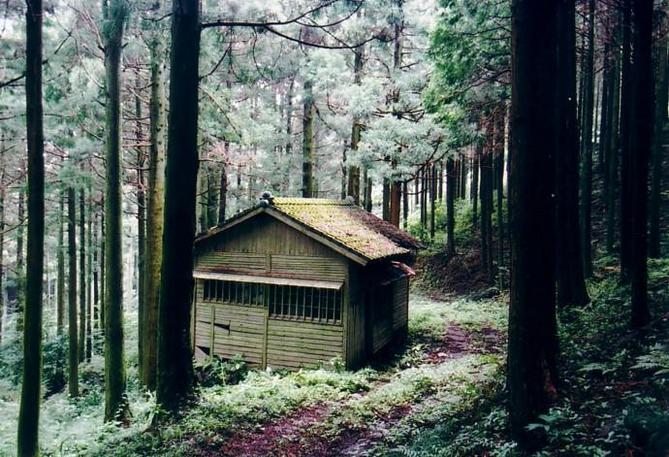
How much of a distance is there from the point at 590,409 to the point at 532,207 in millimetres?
2443

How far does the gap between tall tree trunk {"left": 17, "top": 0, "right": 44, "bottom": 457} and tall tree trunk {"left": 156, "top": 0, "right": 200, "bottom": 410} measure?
1.93m

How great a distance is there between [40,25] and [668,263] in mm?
15925

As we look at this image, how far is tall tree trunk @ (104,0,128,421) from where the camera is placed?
376 inches

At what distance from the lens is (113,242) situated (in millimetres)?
9570

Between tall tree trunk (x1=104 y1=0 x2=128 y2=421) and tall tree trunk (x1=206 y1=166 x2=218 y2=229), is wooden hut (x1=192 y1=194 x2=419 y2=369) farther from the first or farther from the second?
tall tree trunk (x1=206 y1=166 x2=218 y2=229)

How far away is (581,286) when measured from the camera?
1208 centimetres

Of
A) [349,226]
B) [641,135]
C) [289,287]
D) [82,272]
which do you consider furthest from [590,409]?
[82,272]

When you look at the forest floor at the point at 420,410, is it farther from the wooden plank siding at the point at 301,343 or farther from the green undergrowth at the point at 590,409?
the wooden plank siding at the point at 301,343

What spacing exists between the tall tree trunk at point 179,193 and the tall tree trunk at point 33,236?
1.93m

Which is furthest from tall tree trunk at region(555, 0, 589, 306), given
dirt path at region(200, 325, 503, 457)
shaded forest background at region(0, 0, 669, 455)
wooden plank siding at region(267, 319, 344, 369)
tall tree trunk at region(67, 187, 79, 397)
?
tall tree trunk at region(67, 187, 79, 397)

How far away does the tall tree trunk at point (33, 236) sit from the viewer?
7.53 meters

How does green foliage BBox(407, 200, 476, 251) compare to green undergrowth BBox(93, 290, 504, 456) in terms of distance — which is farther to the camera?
green foliage BBox(407, 200, 476, 251)

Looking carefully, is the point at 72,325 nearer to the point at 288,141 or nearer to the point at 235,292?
the point at 235,292

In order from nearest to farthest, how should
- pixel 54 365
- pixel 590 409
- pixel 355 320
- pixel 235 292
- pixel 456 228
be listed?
pixel 590 409 → pixel 355 320 → pixel 235 292 → pixel 54 365 → pixel 456 228
